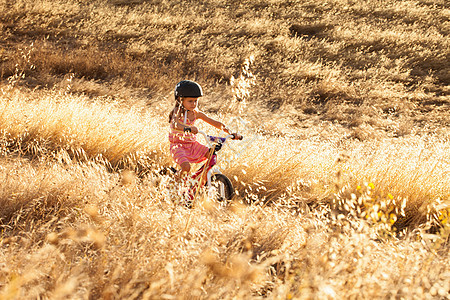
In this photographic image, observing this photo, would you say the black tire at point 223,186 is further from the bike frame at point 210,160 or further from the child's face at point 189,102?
the child's face at point 189,102

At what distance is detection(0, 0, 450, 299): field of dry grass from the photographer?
6.91ft

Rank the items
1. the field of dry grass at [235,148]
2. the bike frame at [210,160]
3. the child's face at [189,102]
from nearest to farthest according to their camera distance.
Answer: the field of dry grass at [235,148], the bike frame at [210,160], the child's face at [189,102]

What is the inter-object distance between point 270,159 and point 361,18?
1860 cm

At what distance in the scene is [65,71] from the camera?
11.9 m

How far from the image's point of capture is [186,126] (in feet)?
13.0

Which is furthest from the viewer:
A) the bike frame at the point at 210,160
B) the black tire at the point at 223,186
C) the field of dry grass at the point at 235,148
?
the black tire at the point at 223,186

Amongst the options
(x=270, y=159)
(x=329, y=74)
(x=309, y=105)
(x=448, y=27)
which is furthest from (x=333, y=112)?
(x=448, y=27)

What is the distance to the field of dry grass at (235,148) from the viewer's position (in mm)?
2105

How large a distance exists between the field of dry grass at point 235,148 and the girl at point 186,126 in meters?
0.31

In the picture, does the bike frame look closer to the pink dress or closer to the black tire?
the black tire

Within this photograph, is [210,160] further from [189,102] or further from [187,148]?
[189,102]

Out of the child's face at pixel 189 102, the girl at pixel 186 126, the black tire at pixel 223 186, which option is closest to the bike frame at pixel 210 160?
the black tire at pixel 223 186

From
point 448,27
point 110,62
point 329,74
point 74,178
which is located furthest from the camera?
point 448,27

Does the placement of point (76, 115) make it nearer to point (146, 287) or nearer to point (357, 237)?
point (146, 287)
